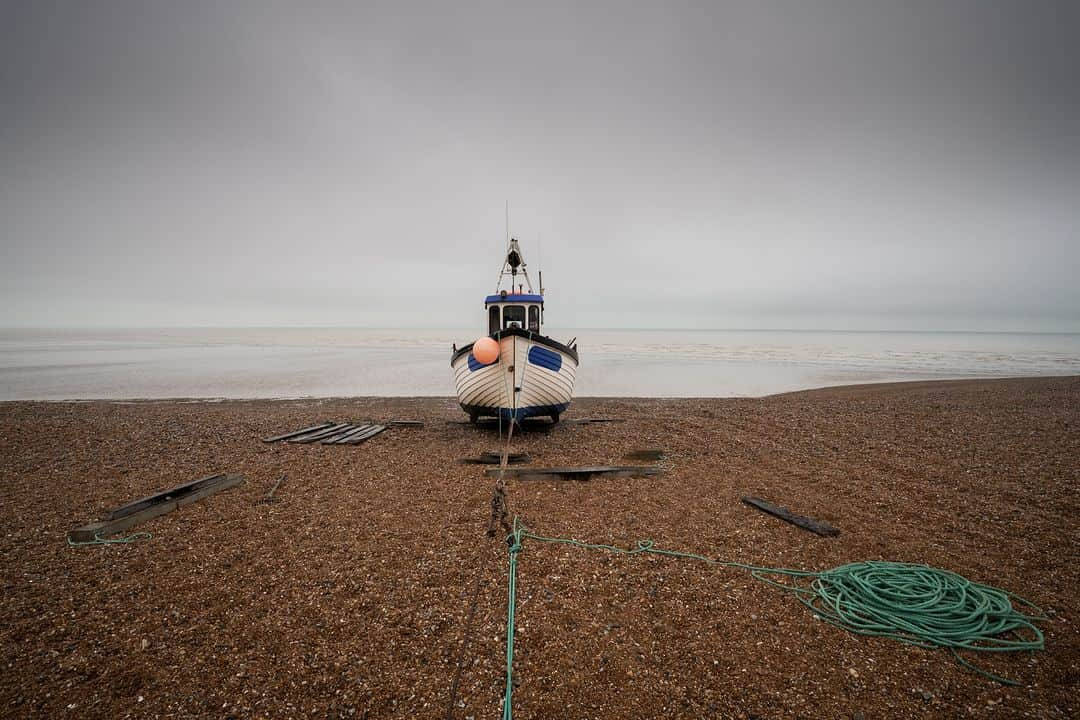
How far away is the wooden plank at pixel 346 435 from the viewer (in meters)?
10.4

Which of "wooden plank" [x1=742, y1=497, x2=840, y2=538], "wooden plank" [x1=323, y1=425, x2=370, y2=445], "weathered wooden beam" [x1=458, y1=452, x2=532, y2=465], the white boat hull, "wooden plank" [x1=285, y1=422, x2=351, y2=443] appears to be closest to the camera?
"wooden plank" [x1=742, y1=497, x2=840, y2=538]

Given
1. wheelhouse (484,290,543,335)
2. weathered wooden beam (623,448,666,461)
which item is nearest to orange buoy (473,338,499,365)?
wheelhouse (484,290,543,335)

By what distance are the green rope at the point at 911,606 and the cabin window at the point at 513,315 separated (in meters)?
7.45

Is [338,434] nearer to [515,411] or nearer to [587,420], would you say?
[515,411]

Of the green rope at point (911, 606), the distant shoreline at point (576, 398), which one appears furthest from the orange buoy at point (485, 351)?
the distant shoreline at point (576, 398)

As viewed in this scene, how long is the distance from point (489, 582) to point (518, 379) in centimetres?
590

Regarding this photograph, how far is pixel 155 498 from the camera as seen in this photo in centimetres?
626

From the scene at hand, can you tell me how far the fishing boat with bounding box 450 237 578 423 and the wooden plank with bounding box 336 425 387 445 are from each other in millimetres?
2349

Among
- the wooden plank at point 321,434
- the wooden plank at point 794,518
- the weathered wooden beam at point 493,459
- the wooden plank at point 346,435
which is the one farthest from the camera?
the wooden plank at point 321,434

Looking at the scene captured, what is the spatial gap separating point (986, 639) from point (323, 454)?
10.3 meters

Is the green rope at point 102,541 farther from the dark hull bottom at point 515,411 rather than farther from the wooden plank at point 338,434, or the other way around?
the dark hull bottom at point 515,411

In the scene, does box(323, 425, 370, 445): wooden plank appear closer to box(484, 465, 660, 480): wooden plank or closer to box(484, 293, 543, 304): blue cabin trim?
box(484, 465, 660, 480): wooden plank

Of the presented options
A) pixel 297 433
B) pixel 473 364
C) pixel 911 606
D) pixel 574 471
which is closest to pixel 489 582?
pixel 574 471

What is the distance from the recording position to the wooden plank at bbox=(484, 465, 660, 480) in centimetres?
784
